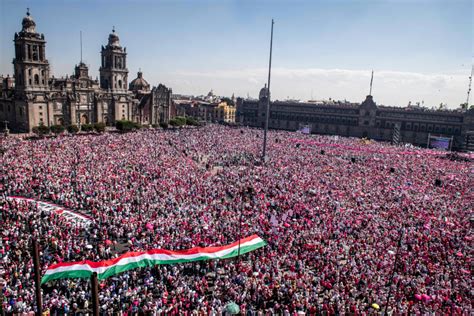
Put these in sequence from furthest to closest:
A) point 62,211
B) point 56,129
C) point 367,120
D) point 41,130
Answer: point 367,120
point 56,129
point 41,130
point 62,211

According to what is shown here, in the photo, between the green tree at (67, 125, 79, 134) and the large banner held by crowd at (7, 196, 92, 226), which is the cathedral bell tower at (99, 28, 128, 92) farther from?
the large banner held by crowd at (7, 196, 92, 226)

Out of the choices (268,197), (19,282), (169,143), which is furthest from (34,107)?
(19,282)

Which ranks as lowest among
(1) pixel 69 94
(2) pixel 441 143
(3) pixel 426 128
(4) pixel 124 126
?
(2) pixel 441 143

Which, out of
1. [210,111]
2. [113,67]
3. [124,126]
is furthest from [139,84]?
[124,126]

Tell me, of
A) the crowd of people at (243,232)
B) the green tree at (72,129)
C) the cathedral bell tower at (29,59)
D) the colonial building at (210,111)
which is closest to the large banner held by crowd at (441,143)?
the crowd of people at (243,232)

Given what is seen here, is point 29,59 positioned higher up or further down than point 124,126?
higher up

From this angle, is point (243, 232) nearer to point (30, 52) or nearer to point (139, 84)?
point (30, 52)

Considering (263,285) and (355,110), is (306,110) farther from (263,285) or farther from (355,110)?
(263,285)

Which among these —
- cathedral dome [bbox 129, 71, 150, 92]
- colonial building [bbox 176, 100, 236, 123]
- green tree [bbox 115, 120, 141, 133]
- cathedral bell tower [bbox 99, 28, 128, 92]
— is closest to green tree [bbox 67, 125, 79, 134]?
green tree [bbox 115, 120, 141, 133]
